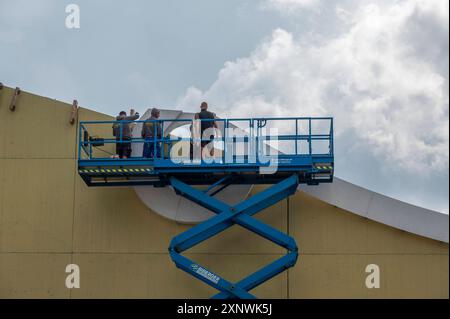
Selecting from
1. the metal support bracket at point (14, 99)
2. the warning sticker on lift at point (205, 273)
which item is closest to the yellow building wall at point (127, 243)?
the metal support bracket at point (14, 99)

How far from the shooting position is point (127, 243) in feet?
83.4

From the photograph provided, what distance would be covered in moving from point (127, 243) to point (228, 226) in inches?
120

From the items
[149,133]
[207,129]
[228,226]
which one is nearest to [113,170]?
[149,133]

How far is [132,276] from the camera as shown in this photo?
82.9ft

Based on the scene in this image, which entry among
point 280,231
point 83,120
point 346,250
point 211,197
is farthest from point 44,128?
point 346,250

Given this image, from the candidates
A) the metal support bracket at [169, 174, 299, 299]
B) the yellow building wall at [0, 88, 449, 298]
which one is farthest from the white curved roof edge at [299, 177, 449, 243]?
the metal support bracket at [169, 174, 299, 299]

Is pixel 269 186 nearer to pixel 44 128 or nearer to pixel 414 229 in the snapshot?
pixel 414 229

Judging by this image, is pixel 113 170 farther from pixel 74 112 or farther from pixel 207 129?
pixel 74 112

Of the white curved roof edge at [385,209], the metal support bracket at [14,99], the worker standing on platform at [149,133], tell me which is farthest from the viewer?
the metal support bracket at [14,99]

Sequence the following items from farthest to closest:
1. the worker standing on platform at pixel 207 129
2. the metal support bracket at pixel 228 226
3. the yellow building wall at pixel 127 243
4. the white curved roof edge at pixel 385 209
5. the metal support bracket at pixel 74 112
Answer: the metal support bracket at pixel 74 112 < the yellow building wall at pixel 127 243 < the white curved roof edge at pixel 385 209 < the worker standing on platform at pixel 207 129 < the metal support bracket at pixel 228 226

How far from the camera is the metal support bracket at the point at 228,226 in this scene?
2348cm

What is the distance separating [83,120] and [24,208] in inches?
111

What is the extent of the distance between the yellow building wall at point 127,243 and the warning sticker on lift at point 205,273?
1.58 meters

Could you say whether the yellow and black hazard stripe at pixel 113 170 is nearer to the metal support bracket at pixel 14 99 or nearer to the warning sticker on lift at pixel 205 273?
the warning sticker on lift at pixel 205 273
